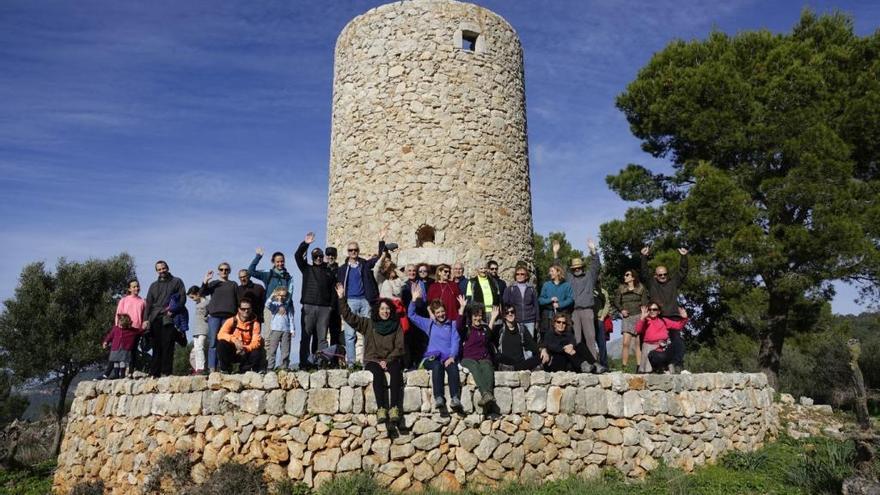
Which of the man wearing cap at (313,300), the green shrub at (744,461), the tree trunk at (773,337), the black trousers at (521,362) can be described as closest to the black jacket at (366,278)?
the man wearing cap at (313,300)

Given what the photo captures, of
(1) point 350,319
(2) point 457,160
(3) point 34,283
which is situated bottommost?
(1) point 350,319

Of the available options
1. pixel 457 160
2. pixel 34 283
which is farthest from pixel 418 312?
pixel 34 283

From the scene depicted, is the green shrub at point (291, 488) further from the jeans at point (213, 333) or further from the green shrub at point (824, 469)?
the green shrub at point (824, 469)

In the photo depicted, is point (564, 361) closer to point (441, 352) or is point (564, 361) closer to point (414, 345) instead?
point (441, 352)

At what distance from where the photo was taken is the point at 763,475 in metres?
8.03

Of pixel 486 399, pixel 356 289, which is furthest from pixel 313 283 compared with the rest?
pixel 486 399

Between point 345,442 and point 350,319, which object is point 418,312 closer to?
point 350,319

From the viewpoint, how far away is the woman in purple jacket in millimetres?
7227

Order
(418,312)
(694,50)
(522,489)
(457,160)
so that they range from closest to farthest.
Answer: (522,489)
(418,312)
(457,160)
(694,50)

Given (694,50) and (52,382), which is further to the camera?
(52,382)

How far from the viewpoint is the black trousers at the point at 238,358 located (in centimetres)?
805

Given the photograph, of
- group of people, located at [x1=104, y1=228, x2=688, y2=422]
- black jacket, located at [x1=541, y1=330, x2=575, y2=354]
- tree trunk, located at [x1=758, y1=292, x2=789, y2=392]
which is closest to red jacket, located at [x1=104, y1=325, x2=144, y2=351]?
group of people, located at [x1=104, y1=228, x2=688, y2=422]

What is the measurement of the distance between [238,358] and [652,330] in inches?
221

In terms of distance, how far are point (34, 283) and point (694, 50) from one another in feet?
64.2
